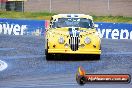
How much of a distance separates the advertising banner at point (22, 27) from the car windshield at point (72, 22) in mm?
12301

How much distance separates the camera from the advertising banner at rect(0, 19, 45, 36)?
2770 centimetres

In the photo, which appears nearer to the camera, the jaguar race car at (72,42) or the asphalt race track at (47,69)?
the asphalt race track at (47,69)

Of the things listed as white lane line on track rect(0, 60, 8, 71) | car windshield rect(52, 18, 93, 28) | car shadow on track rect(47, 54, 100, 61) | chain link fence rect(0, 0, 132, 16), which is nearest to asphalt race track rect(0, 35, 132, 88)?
white lane line on track rect(0, 60, 8, 71)

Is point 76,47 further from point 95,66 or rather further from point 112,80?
point 112,80

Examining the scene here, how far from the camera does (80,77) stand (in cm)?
298

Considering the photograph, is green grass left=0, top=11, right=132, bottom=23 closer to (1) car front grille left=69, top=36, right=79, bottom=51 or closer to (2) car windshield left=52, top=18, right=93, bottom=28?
(2) car windshield left=52, top=18, right=93, bottom=28

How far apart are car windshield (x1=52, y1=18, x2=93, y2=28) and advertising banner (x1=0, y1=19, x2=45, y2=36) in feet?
40.4

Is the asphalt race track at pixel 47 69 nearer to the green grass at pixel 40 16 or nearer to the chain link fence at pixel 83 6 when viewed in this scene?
the green grass at pixel 40 16

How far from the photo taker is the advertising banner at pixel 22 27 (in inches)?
1090

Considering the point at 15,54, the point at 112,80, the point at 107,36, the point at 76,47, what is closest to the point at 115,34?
the point at 107,36

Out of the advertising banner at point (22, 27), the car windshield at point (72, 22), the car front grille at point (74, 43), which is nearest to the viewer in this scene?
the car front grille at point (74, 43)

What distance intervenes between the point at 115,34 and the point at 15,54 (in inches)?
420

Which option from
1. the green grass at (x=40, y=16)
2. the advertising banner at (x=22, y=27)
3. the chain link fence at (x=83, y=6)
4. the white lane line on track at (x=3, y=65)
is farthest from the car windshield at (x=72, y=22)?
the chain link fence at (x=83, y=6)

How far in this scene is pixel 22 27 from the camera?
28281 mm
